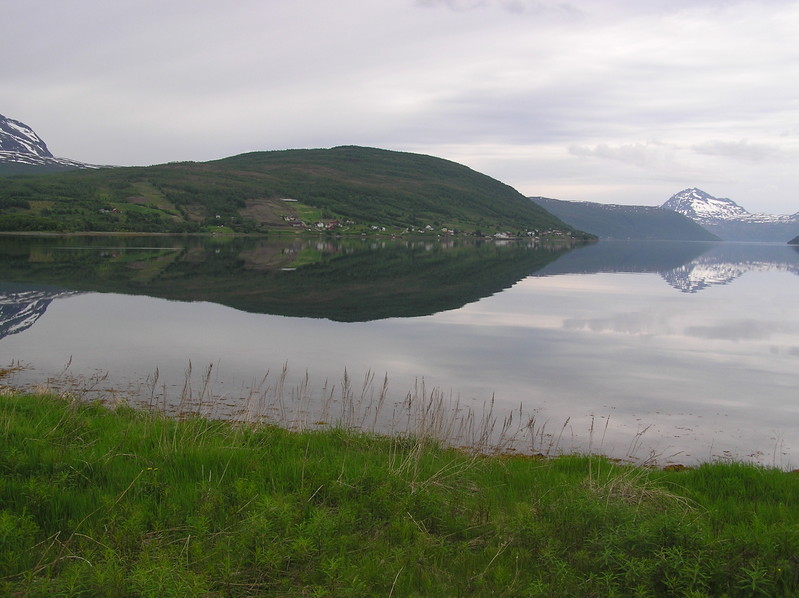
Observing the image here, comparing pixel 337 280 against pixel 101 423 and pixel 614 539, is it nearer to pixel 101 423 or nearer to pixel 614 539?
pixel 101 423

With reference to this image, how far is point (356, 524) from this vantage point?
771 cm

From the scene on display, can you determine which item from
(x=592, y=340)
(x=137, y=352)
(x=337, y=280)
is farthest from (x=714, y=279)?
(x=137, y=352)

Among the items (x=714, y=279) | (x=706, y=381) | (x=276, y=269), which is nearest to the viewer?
(x=706, y=381)

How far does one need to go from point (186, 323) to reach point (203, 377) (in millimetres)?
11495

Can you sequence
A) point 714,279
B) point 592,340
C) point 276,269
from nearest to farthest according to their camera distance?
point 592,340 → point 276,269 → point 714,279

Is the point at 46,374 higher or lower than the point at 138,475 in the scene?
lower

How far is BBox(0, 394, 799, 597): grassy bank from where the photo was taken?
630cm

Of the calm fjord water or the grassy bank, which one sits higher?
the grassy bank

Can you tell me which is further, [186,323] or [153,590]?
[186,323]

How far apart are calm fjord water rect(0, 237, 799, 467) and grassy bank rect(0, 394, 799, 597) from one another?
405cm

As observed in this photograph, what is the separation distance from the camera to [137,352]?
22453 millimetres

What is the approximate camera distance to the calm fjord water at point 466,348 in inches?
656

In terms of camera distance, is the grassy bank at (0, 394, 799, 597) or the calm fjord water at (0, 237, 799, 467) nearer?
the grassy bank at (0, 394, 799, 597)

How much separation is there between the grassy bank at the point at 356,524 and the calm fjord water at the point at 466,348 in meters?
4.05
